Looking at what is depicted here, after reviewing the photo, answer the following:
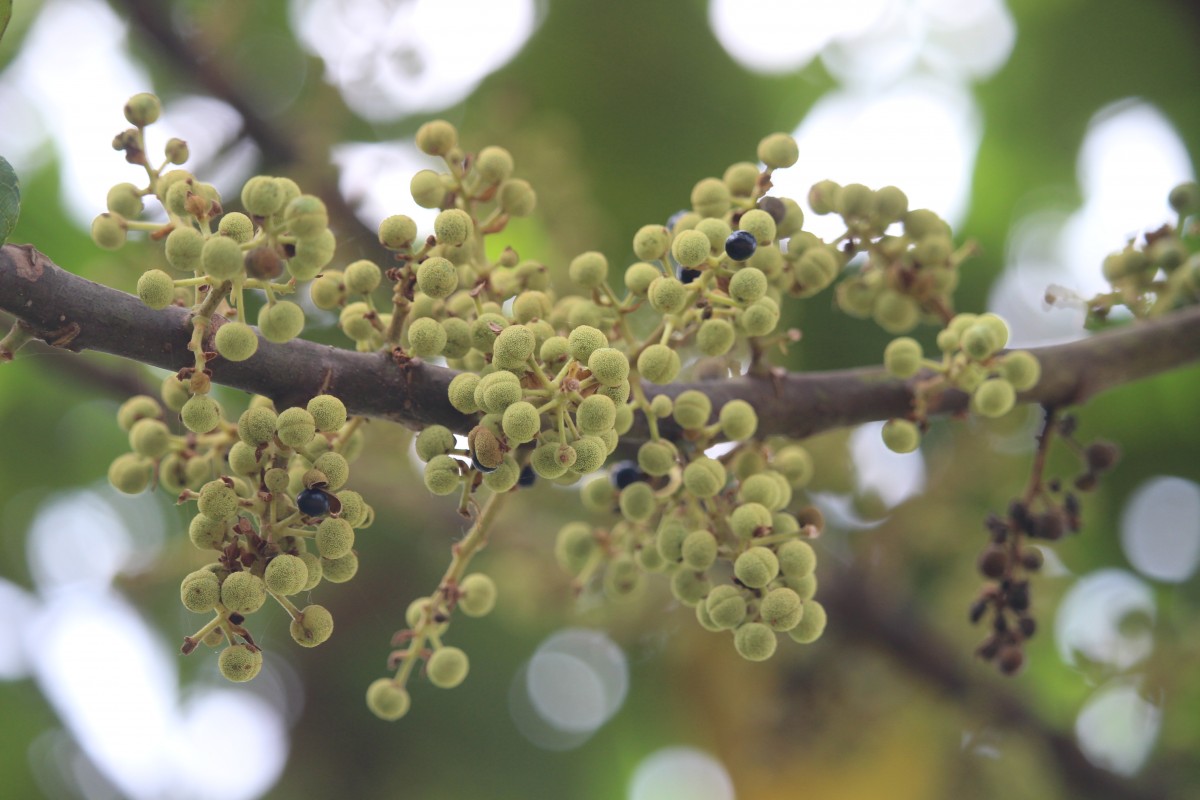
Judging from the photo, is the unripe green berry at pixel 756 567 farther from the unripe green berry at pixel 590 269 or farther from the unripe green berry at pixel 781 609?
the unripe green berry at pixel 590 269

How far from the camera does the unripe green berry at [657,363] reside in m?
1.13

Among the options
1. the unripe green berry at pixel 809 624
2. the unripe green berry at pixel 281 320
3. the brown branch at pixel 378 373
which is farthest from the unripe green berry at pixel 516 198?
the unripe green berry at pixel 809 624

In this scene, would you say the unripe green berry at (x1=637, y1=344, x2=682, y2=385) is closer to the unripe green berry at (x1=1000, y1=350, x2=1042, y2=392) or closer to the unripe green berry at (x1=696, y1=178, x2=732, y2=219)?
the unripe green berry at (x1=696, y1=178, x2=732, y2=219)

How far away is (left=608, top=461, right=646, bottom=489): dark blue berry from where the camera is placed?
1.31 m

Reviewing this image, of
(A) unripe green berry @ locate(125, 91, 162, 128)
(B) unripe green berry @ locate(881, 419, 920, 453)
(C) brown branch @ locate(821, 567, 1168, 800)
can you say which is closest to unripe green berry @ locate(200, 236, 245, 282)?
(A) unripe green berry @ locate(125, 91, 162, 128)

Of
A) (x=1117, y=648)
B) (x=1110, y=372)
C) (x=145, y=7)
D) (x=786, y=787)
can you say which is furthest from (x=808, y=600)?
(x=145, y=7)

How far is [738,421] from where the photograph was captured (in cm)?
123

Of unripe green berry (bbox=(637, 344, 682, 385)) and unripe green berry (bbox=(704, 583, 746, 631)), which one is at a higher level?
unripe green berry (bbox=(637, 344, 682, 385))

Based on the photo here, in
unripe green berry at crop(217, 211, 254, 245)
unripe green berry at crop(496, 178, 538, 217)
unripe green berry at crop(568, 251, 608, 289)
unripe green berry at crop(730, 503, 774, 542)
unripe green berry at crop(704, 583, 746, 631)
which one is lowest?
unripe green berry at crop(704, 583, 746, 631)

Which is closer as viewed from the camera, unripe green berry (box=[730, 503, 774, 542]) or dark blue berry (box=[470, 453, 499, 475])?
dark blue berry (box=[470, 453, 499, 475])

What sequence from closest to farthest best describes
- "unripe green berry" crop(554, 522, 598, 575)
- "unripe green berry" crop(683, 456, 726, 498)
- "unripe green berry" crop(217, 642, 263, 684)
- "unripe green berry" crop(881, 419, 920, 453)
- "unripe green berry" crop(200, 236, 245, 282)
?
"unripe green berry" crop(200, 236, 245, 282)
"unripe green berry" crop(217, 642, 263, 684)
"unripe green berry" crop(683, 456, 726, 498)
"unripe green berry" crop(881, 419, 920, 453)
"unripe green berry" crop(554, 522, 598, 575)

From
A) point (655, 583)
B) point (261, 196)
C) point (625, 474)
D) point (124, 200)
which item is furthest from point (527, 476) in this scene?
point (655, 583)

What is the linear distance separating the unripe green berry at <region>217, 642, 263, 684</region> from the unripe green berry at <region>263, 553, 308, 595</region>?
10cm

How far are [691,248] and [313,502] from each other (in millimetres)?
456
